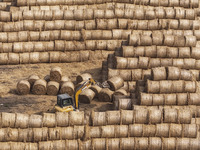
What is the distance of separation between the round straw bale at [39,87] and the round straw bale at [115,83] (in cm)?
357

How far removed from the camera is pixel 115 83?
2323 centimetres

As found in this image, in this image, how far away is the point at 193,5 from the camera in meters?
31.4

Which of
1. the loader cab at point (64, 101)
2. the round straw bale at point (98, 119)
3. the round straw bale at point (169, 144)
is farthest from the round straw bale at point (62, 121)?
the round straw bale at point (169, 144)

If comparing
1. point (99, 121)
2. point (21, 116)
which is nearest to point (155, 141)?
point (99, 121)

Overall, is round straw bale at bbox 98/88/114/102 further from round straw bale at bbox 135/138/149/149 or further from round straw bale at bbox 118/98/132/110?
round straw bale at bbox 135/138/149/149

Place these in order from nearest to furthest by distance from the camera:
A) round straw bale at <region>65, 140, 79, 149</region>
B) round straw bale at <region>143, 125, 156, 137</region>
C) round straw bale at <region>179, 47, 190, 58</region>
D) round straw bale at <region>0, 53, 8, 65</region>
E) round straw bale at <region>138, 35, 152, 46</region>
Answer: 1. round straw bale at <region>65, 140, 79, 149</region>
2. round straw bale at <region>143, 125, 156, 137</region>
3. round straw bale at <region>179, 47, 190, 58</region>
4. round straw bale at <region>138, 35, 152, 46</region>
5. round straw bale at <region>0, 53, 8, 65</region>

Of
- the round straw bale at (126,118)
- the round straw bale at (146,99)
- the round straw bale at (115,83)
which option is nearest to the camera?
the round straw bale at (126,118)

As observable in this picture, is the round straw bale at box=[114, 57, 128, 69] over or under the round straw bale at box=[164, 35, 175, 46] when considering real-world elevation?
under

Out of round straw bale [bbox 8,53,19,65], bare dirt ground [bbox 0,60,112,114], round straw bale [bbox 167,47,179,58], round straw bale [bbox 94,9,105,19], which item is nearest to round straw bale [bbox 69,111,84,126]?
bare dirt ground [bbox 0,60,112,114]

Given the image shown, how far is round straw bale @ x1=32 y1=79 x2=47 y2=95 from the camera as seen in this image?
76.2 ft

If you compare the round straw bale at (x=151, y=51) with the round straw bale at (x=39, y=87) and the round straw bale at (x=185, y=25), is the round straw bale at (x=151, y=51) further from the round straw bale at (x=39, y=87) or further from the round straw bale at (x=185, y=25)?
the round straw bale at (x=39, y=87)

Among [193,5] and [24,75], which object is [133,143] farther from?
[193,5]

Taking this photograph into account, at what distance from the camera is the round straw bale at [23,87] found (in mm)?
23188

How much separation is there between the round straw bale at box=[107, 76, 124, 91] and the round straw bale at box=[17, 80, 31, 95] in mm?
4439
